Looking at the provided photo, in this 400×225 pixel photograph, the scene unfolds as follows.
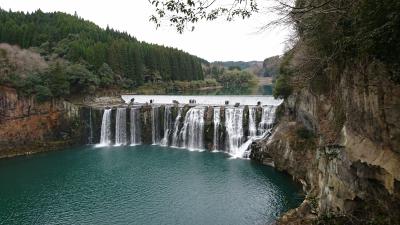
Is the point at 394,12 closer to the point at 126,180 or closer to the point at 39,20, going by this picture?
the point at 126,180

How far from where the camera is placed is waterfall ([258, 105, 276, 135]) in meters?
40.8

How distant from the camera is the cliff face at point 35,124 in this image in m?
42.8

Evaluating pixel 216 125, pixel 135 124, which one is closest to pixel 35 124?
pixel 135 124

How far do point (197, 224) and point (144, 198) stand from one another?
588cm

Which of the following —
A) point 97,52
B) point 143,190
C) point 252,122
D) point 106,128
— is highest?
point 97,52

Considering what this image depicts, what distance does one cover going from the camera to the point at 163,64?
88.7 meters

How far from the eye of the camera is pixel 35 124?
147 ft

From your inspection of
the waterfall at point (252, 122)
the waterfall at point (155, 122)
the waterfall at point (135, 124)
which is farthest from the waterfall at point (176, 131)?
the waterfall at point (252, 122)

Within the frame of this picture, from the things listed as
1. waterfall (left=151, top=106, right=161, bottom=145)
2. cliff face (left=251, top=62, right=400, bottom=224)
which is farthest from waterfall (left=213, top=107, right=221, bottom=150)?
cliff face (left=251, top=62, right=400, bottom=224)

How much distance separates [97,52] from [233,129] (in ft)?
118

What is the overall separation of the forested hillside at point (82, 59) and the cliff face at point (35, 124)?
1.91 metres

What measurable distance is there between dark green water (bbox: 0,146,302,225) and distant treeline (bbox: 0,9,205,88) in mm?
24545

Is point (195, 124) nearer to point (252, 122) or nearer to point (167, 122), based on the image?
point (167, 122)

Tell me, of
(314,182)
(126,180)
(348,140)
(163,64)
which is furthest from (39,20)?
(348,140)
